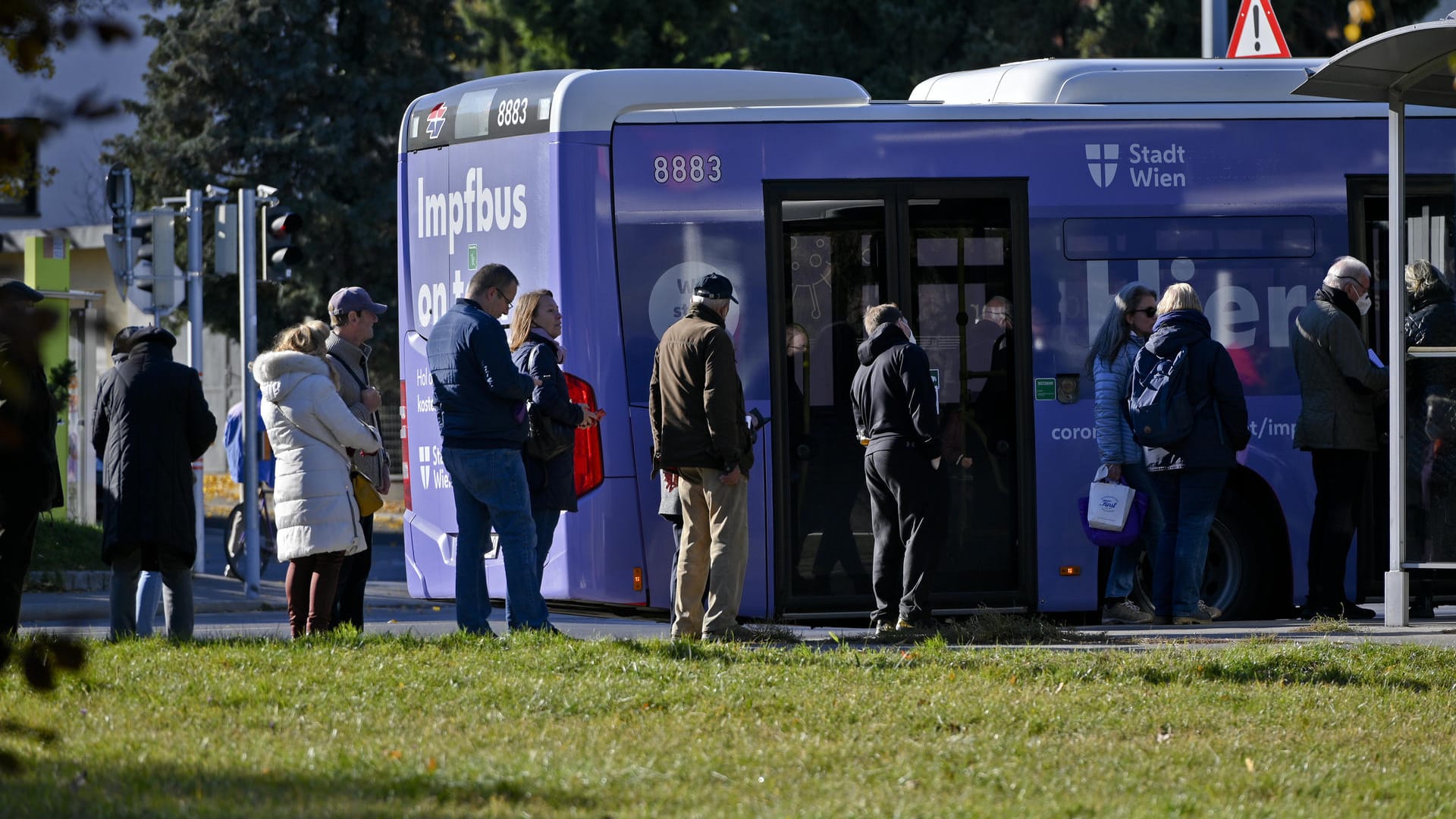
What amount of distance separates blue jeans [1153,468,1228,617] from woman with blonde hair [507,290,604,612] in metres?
3.10

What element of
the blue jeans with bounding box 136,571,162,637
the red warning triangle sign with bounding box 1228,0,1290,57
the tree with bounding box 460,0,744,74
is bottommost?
the blue jeans with bounding box 136,571,162,637

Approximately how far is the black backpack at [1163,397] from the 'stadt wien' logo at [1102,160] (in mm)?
1042

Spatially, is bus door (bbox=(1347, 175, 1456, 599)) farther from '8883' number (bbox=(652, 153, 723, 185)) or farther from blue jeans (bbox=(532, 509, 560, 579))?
blue jeans (bbox=(532, 509, 560, 579))

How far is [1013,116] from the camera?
953 cm

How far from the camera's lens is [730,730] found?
6.06 m

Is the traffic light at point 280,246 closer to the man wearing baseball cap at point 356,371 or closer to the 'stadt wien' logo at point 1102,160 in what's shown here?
the man wearing baseball cap at point 356,371

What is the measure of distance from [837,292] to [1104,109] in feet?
5.98

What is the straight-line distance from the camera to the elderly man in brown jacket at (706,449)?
8.33 meters

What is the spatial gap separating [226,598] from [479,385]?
6821 mm

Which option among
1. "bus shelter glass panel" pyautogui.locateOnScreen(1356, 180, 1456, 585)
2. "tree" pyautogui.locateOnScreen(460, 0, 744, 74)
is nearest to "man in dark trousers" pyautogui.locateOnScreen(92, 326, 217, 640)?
"bus shelter glass panel" pyautogui.locateOnScreen(1356, 180, 1456, 585)

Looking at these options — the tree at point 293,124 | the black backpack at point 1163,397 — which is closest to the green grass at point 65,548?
the black backpack at point 1163,397

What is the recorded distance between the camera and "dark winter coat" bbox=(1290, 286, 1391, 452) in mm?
9211

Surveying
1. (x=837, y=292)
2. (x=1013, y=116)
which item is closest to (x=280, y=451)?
(x=837, y=292)

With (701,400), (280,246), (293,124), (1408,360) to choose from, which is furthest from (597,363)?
(293,124)
